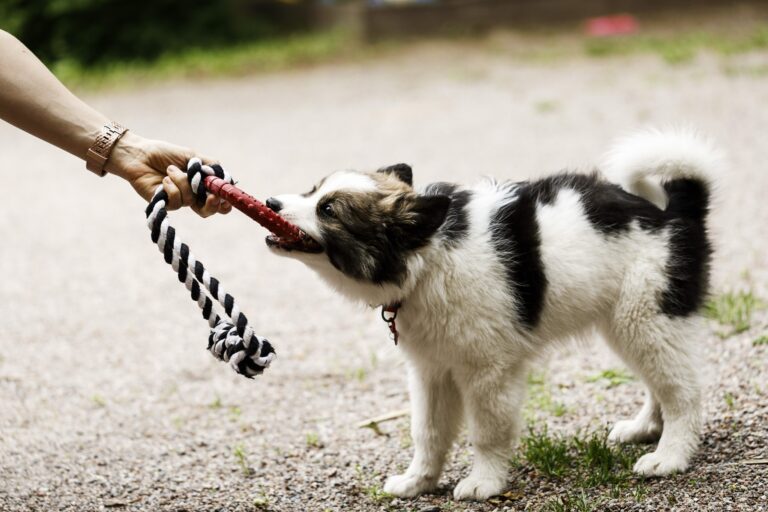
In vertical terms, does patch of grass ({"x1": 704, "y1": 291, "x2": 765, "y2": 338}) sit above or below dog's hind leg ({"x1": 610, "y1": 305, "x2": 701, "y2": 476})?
above

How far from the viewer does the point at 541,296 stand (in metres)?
3.70

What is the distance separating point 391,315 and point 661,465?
1.23 m

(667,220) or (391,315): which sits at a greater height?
(667,220)

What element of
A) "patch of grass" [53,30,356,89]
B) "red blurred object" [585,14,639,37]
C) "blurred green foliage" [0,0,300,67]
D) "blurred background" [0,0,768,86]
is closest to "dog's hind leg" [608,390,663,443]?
"blurred background" [0,0,768,86]

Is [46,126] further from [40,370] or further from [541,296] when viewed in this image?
[40,370]

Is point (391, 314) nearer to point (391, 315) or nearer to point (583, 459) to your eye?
point (391, 315)

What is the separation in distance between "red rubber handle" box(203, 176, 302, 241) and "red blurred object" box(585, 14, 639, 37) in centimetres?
1307

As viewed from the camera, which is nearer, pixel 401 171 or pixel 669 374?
pixel 669 374

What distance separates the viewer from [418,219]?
11.4ft

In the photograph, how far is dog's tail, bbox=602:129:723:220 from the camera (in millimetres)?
3967

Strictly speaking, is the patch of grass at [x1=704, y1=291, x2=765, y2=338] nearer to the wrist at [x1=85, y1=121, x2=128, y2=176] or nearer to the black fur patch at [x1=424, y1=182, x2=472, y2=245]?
the black fur patch at [x1=424, y1=182, x2=472, y2=245]

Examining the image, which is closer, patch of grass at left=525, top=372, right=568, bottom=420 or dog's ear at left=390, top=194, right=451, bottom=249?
dog's ear at left=390, top=194, right=451, bottom=249

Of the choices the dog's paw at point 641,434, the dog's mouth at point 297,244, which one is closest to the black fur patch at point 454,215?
the dog's mouth at point 297,244

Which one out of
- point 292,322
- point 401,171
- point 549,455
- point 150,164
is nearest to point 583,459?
point 549,455
